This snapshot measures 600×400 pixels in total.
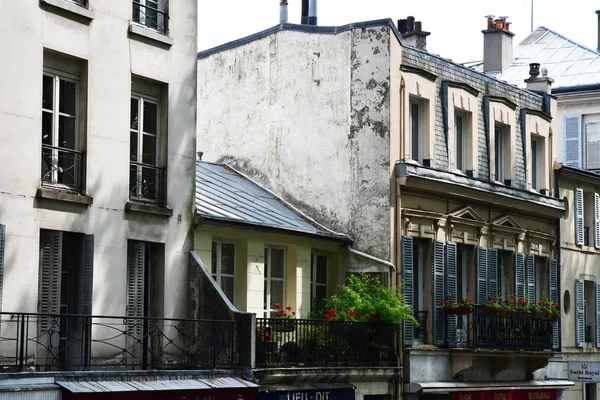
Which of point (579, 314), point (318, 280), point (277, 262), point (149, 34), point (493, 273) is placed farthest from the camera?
point (579, 314)

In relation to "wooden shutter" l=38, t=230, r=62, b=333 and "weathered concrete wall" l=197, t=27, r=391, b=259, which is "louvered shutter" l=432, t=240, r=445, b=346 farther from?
"wooden shutter" l=38, t=230, r=62, b=333

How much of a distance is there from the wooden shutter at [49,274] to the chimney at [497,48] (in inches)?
1081

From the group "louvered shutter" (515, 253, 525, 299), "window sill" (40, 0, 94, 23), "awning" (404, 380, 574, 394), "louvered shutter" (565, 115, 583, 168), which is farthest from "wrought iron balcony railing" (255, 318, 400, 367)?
"louvered shutter" (565, 115, 583, 168)

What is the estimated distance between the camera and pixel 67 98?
22703 mm

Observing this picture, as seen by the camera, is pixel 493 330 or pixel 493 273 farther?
pixel 493 273

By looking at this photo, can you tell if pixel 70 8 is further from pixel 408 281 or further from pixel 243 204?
pixel 408 281

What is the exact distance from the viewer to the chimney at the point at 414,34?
125ft

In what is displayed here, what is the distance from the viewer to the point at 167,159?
80.8 ft

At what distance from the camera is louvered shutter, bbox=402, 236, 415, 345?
3030 centimetres

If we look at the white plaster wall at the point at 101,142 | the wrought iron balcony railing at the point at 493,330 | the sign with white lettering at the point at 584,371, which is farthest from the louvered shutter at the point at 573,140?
the white plaster wall at the point at 101,142

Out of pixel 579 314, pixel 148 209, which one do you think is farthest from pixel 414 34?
pixel 148 209

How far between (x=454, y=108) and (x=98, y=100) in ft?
40.3

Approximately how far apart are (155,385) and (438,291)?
11.1m

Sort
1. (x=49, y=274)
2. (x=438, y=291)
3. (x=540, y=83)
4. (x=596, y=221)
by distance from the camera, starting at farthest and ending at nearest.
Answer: (x=596, y=221)
(x=540, y=83)
(x=438, y=291)
(x=49, y=274)
